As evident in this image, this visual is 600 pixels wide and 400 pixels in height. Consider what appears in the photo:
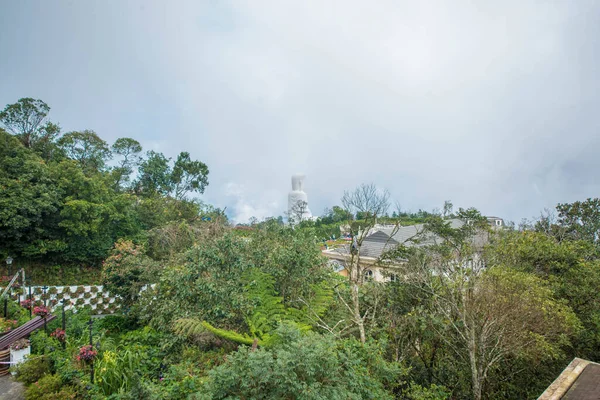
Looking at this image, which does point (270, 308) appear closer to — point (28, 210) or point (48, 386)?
point (48, 386)

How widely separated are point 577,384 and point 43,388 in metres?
7.31

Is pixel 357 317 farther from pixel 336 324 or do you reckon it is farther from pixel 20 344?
pixel 20 344

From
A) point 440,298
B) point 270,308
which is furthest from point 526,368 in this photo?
point 270,308

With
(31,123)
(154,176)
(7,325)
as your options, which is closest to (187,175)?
(154,176)

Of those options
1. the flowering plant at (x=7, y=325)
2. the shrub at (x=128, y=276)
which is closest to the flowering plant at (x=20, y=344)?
the flowering plant at (x=7, y=325)

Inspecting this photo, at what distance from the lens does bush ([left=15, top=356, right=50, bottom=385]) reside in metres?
4.89

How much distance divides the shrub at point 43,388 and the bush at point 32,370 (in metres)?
0.33

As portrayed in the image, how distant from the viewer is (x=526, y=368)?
18.6ft

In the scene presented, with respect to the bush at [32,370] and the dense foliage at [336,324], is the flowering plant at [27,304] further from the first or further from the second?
the bush at [32,370]

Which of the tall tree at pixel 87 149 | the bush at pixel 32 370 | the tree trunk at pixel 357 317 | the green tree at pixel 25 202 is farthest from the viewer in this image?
the tall tree at pixel 87 149

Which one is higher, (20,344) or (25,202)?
(25,202)

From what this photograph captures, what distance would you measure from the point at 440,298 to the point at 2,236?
51.4 ft

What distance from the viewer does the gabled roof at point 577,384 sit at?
3.70 m

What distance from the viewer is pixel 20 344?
17.3ft
